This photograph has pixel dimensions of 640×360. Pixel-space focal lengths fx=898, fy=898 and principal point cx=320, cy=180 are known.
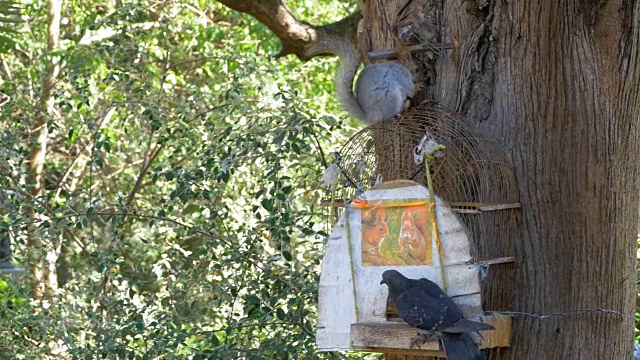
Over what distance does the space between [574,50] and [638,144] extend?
38 centimetres

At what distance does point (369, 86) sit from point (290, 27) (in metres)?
0.61

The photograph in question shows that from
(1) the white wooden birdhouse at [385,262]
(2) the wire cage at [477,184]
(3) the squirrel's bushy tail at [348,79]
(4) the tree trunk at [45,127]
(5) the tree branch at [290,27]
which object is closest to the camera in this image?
(1) the white wooden birdhouse at [385,262]

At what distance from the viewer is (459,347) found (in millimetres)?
2271

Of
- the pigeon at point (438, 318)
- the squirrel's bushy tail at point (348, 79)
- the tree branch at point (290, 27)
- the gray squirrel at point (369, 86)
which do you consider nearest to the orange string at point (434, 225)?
the pigeon at point (438, 318)

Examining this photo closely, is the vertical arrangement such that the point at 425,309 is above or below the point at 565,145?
below

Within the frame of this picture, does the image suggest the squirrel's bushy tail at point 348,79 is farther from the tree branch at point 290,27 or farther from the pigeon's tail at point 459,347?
the pigeon's tail at point 459,347

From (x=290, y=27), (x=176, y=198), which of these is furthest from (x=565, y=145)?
(x=176, y=198)

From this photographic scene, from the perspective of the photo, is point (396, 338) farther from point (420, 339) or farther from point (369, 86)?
point (369, 86)

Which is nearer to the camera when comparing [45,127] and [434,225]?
[434,225]

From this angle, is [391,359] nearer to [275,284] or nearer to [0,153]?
[275,284]

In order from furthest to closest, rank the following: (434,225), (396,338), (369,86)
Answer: (369,86), (434,225), (396,338)

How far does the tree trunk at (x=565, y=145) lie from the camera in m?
2.66

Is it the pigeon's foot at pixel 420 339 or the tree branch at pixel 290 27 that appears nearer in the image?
the pigeon's foot at pixel 420 339

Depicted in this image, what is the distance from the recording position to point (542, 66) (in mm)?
2729
